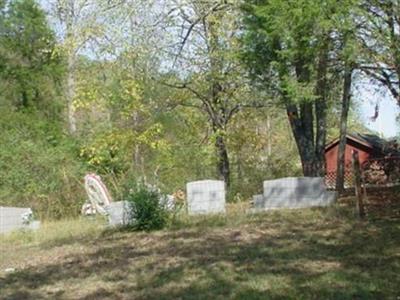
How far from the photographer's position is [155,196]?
1127 centimetres

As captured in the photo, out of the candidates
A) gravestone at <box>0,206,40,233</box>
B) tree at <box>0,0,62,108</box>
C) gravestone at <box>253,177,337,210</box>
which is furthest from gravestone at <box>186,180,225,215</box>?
tree at <box>0,0,62,108</box>

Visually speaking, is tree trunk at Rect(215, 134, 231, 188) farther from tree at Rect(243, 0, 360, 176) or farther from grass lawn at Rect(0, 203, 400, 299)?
grass lawn at Rect(0, 203, 400, 299)

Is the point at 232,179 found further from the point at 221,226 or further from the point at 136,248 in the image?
the point at 136,248

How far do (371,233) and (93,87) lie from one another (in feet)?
47.8

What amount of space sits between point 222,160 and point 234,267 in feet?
46.4

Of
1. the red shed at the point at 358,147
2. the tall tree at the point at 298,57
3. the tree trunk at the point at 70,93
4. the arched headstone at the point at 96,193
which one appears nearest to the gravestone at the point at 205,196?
the tall tree at the point at 298,57

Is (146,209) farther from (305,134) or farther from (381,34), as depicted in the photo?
(305,134)

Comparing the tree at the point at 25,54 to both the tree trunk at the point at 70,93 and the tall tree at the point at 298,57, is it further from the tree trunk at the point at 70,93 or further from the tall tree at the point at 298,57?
the tall tree at the point at 298,57

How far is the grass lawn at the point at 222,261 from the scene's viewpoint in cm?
625

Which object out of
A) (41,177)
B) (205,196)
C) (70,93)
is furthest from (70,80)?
(205,196)

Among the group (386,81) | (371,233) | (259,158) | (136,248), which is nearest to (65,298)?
(136,248)

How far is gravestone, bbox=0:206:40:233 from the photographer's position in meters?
14.3

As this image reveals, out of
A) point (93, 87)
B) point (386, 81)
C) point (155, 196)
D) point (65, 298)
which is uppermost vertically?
point (93, 87)

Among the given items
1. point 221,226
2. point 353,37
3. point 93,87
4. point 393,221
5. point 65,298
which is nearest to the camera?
point 65,298
